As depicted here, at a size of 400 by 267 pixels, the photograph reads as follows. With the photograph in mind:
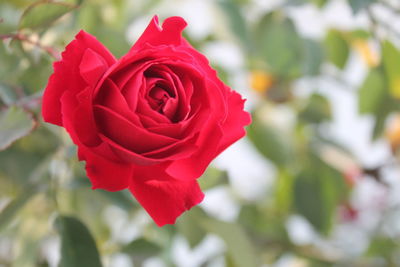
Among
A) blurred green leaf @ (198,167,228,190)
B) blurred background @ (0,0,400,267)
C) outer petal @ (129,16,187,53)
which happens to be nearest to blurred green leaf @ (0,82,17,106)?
blurred background @ (0,0,400,267)

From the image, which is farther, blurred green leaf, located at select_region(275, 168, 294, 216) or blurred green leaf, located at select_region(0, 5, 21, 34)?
blurred green leaf, located at select_region(275, 168, 294, 216)

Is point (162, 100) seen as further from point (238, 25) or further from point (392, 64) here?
point (392, 64)

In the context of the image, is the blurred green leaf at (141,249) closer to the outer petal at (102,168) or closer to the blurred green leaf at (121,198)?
the blurred green leaf at (121,198)

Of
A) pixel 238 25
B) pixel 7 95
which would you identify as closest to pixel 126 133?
pixel 7 95

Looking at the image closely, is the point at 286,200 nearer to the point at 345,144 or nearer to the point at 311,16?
the point at 345,144

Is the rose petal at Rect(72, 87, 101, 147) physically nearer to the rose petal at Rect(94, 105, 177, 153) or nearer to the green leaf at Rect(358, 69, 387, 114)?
the rose petal at Rect(94, 105, 177, 153)

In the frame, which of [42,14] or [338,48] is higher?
[338,48]

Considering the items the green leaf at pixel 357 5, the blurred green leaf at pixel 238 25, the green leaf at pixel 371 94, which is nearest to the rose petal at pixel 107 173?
the green leaf at pixel 357 5
